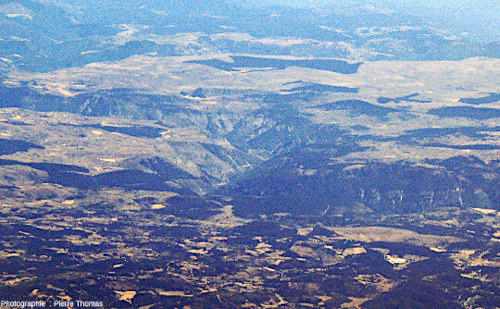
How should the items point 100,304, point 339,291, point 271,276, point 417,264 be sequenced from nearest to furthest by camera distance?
point 100,304 < point 339,291 < point 271,276 < point 417,264

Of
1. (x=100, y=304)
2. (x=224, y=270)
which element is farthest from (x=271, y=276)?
(x=100, y=304)

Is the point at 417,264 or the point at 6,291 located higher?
the point at 6,291

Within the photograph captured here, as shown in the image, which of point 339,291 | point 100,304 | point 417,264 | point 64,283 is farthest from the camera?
point 417,264

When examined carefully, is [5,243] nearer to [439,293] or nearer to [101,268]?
[101,268]

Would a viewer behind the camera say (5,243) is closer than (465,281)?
No

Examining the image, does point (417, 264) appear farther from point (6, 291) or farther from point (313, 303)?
point (6, 291)

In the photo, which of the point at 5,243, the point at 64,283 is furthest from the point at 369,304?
the point at 5,243

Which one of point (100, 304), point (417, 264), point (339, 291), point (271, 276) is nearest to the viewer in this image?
point (100, 304)

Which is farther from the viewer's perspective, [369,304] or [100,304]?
[369,304]

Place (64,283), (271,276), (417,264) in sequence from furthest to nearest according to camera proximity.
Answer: (417,264) < (271,276) < (64,283)
